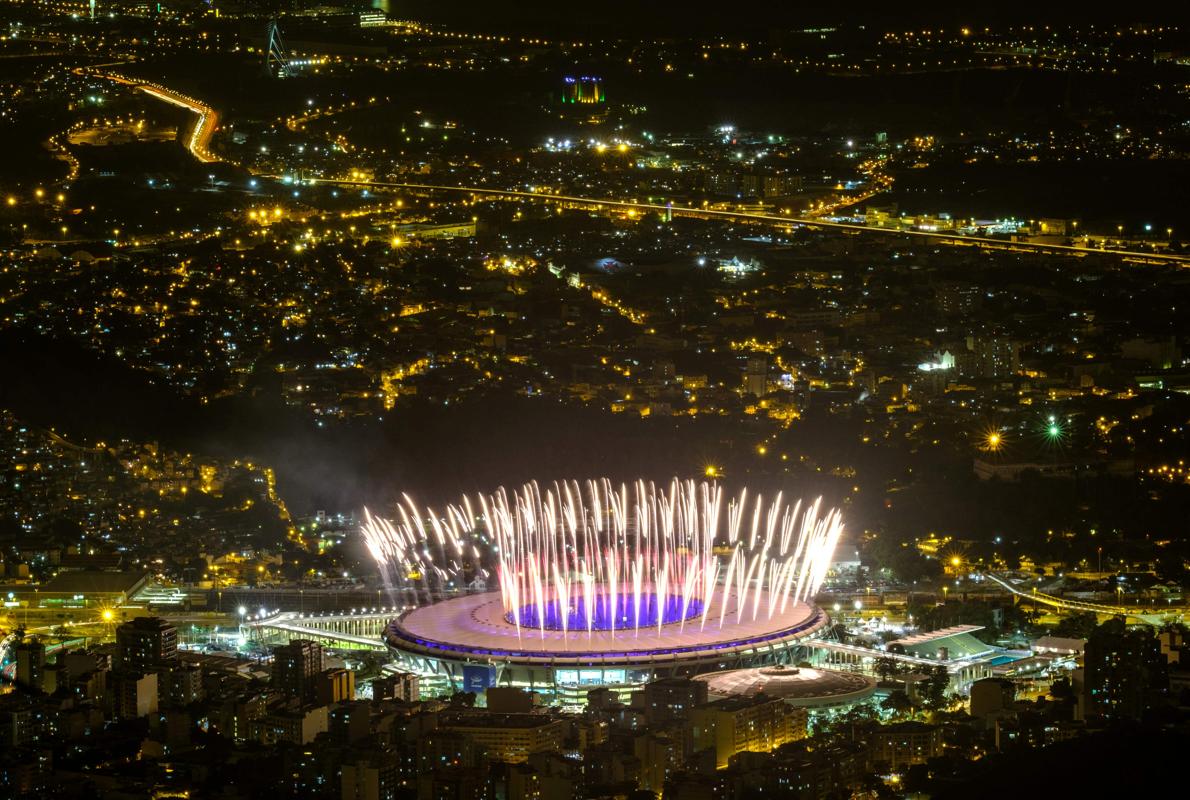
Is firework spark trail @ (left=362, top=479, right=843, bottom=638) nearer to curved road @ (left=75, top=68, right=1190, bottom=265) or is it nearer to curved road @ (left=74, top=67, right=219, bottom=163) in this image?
curved road @ (left=75, top=68, right=1190, bottom=265)

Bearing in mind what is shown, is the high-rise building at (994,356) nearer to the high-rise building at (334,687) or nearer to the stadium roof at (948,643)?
the stadium roof at (948,643)

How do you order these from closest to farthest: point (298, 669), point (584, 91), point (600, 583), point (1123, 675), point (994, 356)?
point (1123, 675) < point (298, 669) < point (600, 583) < point (994, 356) < point (584, 91)

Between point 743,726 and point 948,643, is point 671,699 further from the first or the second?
point 948,643

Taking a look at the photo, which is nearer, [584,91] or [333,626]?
[333,626]

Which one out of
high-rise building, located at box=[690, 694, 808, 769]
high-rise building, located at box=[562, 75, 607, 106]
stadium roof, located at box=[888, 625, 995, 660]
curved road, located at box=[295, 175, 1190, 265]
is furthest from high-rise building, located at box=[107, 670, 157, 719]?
high-rise building, located at box=[562, 75, 607, 106]

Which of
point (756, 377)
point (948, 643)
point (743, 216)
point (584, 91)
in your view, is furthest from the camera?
point (584, 91)

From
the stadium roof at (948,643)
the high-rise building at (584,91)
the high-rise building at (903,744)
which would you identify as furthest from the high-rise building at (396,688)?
the high-rise building at (584,91)

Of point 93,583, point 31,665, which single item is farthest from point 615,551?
point 31,665

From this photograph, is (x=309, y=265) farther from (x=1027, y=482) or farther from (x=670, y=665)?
(x=670, y=665)
